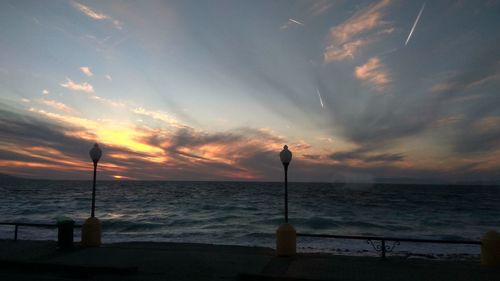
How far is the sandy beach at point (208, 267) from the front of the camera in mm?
8859

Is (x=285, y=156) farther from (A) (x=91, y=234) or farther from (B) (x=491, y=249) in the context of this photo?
(A) (x=91, y=234)

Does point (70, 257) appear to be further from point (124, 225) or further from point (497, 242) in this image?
point (124, 225)

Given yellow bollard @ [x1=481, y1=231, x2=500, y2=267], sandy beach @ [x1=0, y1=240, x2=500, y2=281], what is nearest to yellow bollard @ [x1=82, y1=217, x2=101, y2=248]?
sandy beach @ [x1=0, y1=240, x2=500, y2=281]

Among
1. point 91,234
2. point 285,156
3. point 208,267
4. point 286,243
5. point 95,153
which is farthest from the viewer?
point 95,153

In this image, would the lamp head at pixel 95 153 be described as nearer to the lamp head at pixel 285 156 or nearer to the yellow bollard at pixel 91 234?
the yellow bollard at pixel 91 234

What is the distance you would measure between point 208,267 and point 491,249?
761 centimetres

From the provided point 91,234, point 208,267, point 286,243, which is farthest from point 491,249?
point 91,234

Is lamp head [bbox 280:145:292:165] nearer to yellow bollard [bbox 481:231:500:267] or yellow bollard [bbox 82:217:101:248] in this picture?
yellow bollard [bbox 481:231:500:267]

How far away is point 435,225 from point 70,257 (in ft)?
128

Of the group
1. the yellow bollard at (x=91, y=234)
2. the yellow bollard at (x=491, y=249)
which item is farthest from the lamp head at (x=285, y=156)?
the yellow bollard at (x=91, y=234)

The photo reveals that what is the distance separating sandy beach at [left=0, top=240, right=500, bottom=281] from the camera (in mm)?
8859

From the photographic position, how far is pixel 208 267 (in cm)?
974

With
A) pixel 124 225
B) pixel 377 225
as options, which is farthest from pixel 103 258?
pixel 377 225

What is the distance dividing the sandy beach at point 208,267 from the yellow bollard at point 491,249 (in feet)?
1.07
